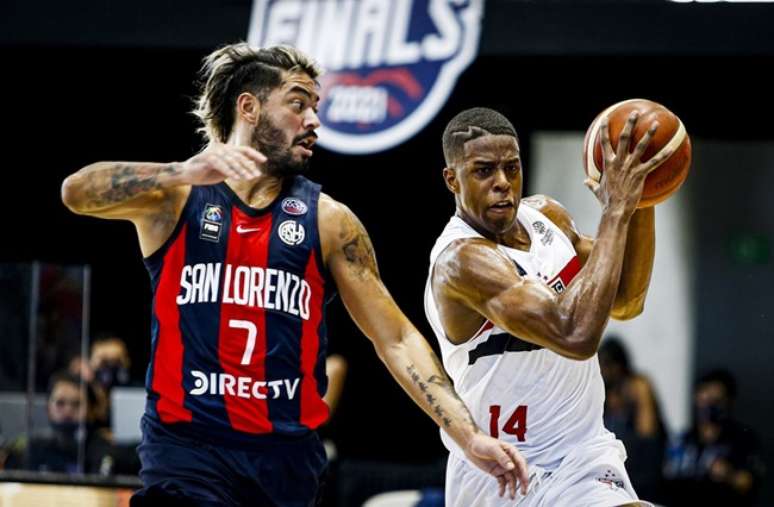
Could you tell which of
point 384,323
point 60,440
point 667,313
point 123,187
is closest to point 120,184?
point 123,187

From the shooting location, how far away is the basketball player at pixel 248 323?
4355 mm

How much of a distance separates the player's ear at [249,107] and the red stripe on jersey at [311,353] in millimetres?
539

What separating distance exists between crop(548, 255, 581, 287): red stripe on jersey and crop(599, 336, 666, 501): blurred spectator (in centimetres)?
379

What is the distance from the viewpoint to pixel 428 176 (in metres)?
11.7

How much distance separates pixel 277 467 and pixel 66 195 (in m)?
1.09

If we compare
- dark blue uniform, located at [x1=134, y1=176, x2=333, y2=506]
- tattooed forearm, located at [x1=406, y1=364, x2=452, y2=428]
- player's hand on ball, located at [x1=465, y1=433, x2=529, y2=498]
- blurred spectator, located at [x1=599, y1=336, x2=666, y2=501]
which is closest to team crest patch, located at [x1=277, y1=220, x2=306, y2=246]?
dark blue uniform, located at [x1=134, y1=176, x2=333, y2=506]

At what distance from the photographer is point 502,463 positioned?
4.15 meters

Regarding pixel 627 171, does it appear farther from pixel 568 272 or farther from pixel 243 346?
pixel 243 346

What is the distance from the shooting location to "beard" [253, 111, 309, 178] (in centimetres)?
465

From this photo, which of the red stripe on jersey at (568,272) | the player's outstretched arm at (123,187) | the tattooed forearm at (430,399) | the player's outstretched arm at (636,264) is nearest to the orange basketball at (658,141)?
the player's outstretched arm at (636,264)

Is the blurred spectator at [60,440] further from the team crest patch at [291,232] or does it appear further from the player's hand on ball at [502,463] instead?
the player's hand on ball at [502,463]

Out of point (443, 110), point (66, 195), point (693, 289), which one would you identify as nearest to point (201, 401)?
point (66, 195)

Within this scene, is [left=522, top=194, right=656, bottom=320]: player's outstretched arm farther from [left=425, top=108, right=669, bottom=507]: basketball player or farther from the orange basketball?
the orange basketball

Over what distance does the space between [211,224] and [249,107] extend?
48cm
